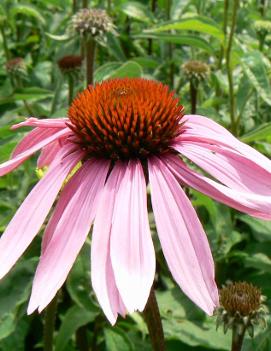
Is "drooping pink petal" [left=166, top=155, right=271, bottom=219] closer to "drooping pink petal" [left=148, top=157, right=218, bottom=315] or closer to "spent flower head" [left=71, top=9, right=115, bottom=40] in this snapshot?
"drooping pink petal" [left=148, top=157, right=218, bottom=315]

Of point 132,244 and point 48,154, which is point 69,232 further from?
point 48,154

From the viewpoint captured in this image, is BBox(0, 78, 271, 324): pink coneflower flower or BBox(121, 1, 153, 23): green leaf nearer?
BBox(0, 78, 271, 324): pink coneflower flower

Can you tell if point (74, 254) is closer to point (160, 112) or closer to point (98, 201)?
point (98, 201)

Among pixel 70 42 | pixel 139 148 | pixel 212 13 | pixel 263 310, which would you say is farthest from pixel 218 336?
pixel 212 13

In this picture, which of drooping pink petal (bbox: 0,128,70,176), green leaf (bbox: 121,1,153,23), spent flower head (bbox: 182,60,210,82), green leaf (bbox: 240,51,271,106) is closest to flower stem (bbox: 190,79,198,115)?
spent flower head (bbox: 182,60,210,82)

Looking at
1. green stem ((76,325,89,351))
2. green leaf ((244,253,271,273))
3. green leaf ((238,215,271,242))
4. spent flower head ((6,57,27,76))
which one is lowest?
green stem ((76,325,89,351))

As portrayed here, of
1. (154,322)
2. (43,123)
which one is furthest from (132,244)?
(43,123)

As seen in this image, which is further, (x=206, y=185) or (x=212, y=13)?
(x=212, y=13)
